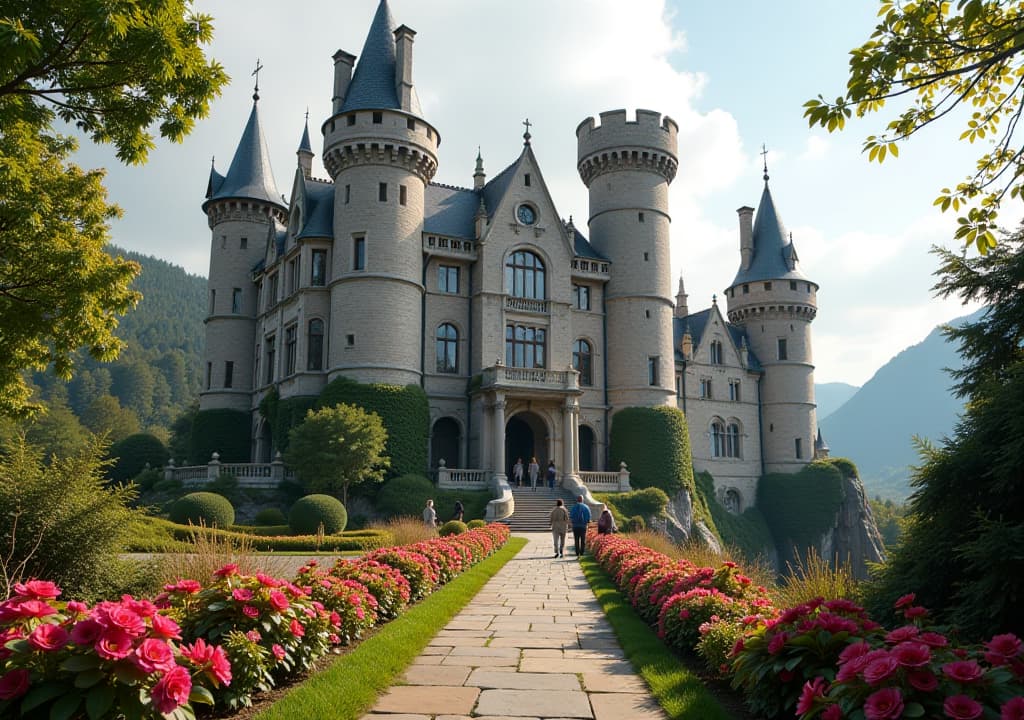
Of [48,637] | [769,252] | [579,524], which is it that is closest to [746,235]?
[769,252]

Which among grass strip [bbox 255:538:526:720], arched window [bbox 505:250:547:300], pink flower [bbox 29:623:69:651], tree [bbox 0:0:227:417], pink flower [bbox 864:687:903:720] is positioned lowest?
grass strip [bbox 255:538:526:720]

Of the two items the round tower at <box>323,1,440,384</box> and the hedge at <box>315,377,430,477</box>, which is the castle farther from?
the hedge at <box>315,377,430,477</box>

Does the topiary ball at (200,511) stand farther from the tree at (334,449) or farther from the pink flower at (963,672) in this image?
the pink flower at (963,672)

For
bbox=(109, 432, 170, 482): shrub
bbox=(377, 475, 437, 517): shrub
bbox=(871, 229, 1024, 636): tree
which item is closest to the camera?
bbox=(871, 229, 1024, 636): tree

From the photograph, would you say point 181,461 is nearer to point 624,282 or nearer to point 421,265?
point 421,265

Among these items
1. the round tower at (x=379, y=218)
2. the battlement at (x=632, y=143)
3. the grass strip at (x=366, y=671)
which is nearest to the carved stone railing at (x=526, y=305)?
the round tower at (x=379, y=218)

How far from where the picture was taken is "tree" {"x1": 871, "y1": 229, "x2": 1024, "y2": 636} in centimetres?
677

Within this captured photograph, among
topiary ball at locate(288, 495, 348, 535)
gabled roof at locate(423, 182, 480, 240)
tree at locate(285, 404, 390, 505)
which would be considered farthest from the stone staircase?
gabled roof at locate(423, 182, 480, 240)

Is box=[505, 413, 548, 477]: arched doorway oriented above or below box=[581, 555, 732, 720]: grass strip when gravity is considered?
above

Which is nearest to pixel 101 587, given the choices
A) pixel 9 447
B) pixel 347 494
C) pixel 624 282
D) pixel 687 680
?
pixel 9 447

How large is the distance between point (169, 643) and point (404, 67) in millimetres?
36437

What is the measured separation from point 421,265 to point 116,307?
24.0 metres

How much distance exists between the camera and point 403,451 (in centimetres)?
3478

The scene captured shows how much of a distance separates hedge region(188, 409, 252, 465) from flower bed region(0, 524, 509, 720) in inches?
1373
